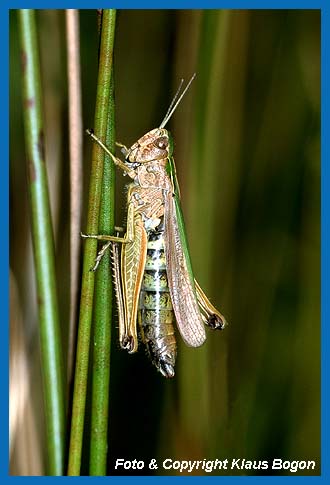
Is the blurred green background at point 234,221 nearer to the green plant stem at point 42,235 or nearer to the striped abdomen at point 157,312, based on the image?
the striped abdomen at point 157,312

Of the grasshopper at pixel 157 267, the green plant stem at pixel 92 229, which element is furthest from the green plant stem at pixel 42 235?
the grasshopper at pixel 157 267

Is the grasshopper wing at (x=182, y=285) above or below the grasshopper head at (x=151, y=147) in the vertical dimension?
below

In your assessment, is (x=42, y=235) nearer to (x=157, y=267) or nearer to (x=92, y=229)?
(x=92, y=229)

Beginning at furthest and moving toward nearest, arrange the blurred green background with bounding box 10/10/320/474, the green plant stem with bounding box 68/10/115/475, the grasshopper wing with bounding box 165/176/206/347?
the blurred green background with bounding box 10/10/320/474
the grasshopper wing with bounding box 165/176/206/347
the green plant stem with bounding box 68/10/115/475

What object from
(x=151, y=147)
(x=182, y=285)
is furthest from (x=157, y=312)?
(x=151, y=147)

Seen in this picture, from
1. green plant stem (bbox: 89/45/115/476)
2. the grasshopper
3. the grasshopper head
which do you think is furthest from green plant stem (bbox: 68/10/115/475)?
the grasshopper head

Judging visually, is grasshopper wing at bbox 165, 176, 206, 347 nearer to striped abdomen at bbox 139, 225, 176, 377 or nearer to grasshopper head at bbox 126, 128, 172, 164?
A: striped abdomen at bbox 139, 225, 176, 377
